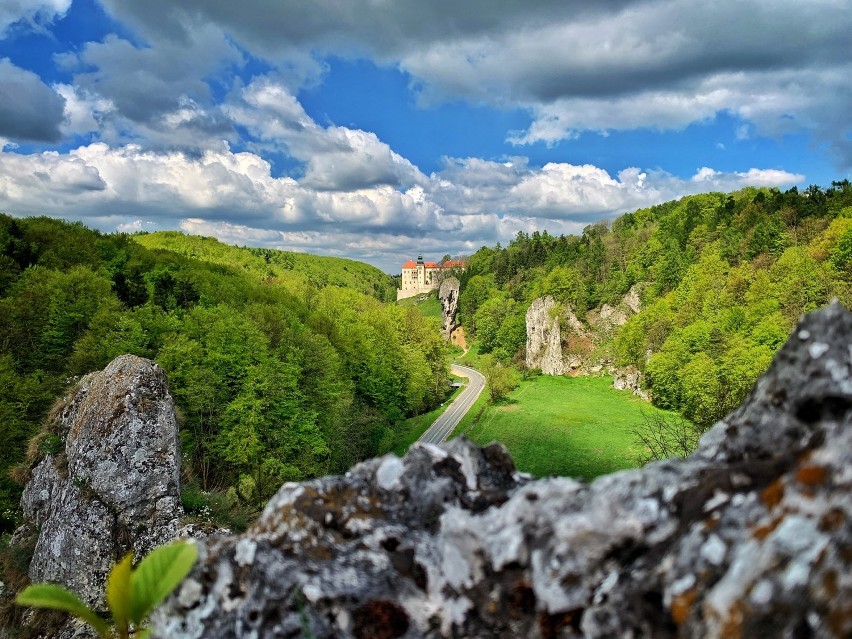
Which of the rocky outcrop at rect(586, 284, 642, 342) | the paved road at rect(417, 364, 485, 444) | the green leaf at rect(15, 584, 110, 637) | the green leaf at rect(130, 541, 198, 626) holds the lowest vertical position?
the paved road at rect(417, 364, 485, 444)

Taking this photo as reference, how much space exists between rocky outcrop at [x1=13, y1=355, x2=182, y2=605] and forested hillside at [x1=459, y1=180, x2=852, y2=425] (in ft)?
81.9

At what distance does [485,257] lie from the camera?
149 metres

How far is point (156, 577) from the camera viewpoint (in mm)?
3520

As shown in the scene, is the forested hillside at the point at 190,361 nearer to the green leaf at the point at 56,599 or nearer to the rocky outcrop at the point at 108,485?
the rocky outcrop at the point at 108,485

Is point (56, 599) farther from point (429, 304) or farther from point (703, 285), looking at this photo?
point (429, 304)

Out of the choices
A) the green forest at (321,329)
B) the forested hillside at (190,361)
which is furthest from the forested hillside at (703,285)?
the forested hillside at (190,361)

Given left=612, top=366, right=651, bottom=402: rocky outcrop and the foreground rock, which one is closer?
the foreground rock

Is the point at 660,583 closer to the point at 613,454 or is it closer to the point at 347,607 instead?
the point at 347,607

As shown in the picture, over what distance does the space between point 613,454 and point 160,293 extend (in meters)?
45.3

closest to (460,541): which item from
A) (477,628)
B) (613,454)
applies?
(477,628)

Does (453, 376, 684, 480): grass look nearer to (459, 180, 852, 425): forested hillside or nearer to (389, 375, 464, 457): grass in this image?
(389, 375, 464, 457): grass

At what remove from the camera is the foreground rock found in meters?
2.62

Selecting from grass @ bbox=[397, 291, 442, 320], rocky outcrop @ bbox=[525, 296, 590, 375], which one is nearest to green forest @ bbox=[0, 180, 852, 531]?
rocky outcrop @ bbox=[525, 296, 590, 375]

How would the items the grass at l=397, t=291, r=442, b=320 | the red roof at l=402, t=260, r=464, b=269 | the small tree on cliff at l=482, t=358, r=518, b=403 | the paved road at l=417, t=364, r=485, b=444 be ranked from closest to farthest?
the paved road at l=417, t=364, r=485, b=444 → the small tree on cliff at l=482, t=358, r=518, b=403 → the grass at l=397, t=291, r=442, b=320 → the red roof at l=402, t=260, r=464, b=269
